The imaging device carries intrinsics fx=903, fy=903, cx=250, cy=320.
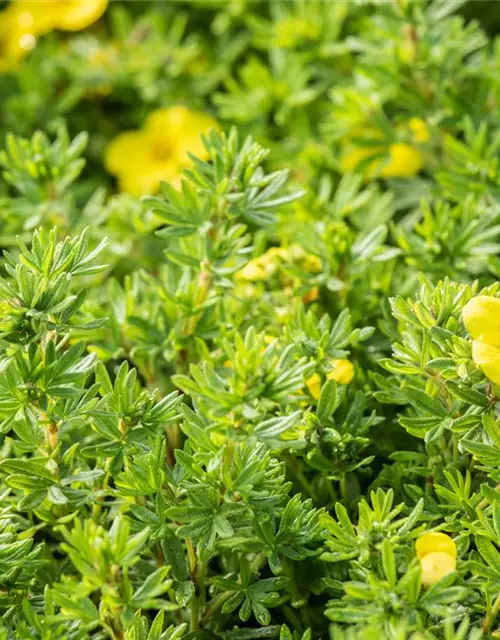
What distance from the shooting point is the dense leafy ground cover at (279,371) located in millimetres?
1066

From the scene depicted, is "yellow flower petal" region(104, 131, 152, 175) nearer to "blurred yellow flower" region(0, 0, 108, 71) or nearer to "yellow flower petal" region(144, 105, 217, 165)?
"yellow flower petal" region(144, 105, 217, 165)

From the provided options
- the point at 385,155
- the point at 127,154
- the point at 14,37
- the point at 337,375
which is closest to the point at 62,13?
the point at 14,37

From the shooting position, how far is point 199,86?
224 centimetres

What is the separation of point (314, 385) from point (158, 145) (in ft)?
3.83

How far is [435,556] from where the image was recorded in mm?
1033

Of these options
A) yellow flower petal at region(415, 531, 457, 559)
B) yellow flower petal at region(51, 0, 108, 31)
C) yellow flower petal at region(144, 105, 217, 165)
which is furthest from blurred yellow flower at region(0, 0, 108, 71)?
yellow flower petal at region(415, 531, 457, 559)

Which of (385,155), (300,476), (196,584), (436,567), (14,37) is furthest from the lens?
→ (14,37)

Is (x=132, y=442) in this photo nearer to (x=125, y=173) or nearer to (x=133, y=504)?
(x=133, y=504)

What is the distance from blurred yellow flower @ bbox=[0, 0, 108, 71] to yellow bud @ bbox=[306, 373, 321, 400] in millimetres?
1406

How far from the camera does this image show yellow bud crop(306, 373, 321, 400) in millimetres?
1279

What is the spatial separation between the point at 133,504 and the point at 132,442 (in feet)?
0.26

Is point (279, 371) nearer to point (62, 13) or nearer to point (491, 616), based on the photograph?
point (491, 616)

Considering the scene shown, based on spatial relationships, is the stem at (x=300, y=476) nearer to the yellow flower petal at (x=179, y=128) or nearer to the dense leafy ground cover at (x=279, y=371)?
the dense leafy ground cover at (x=279, y=371)

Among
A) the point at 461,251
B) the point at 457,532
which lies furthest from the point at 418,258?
the point at 457,532
